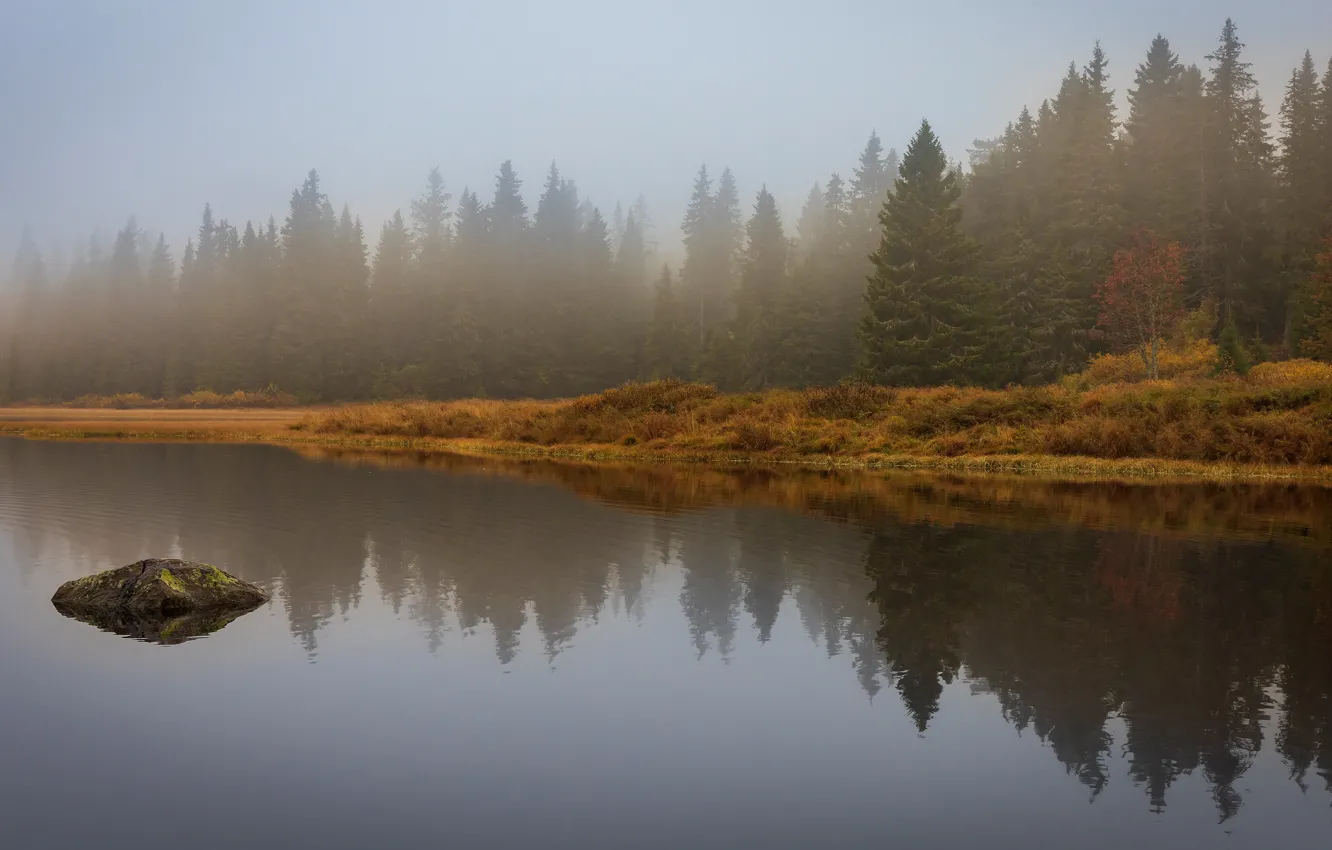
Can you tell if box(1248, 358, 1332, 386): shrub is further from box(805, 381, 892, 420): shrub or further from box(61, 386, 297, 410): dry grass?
box(61, 386, 297, 410): dry grass

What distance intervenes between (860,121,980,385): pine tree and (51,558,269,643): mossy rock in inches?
1601

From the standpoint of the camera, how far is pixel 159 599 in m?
11.7

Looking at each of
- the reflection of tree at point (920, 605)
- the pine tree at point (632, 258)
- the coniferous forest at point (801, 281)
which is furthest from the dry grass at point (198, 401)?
the reflection of tree at point (920, 605)

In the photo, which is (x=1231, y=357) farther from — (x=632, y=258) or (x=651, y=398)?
(x=632, y=258)

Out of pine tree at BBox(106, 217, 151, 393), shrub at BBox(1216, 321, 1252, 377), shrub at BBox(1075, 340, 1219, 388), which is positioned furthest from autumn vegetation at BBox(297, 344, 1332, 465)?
pine tree at BBox(106, 217, 151, 393)

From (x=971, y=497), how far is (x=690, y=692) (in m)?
16.7

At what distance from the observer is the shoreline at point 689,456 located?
93.9 feet

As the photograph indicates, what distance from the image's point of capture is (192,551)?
1622cm

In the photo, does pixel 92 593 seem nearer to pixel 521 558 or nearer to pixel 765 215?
pixel 521 558

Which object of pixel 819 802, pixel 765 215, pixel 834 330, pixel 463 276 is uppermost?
pixel 765 215

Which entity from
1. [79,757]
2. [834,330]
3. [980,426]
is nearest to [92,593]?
[79,757]

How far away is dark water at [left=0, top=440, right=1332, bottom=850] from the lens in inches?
246

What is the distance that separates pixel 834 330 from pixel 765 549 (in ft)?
182

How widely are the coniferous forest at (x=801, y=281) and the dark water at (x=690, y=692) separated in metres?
35.6
